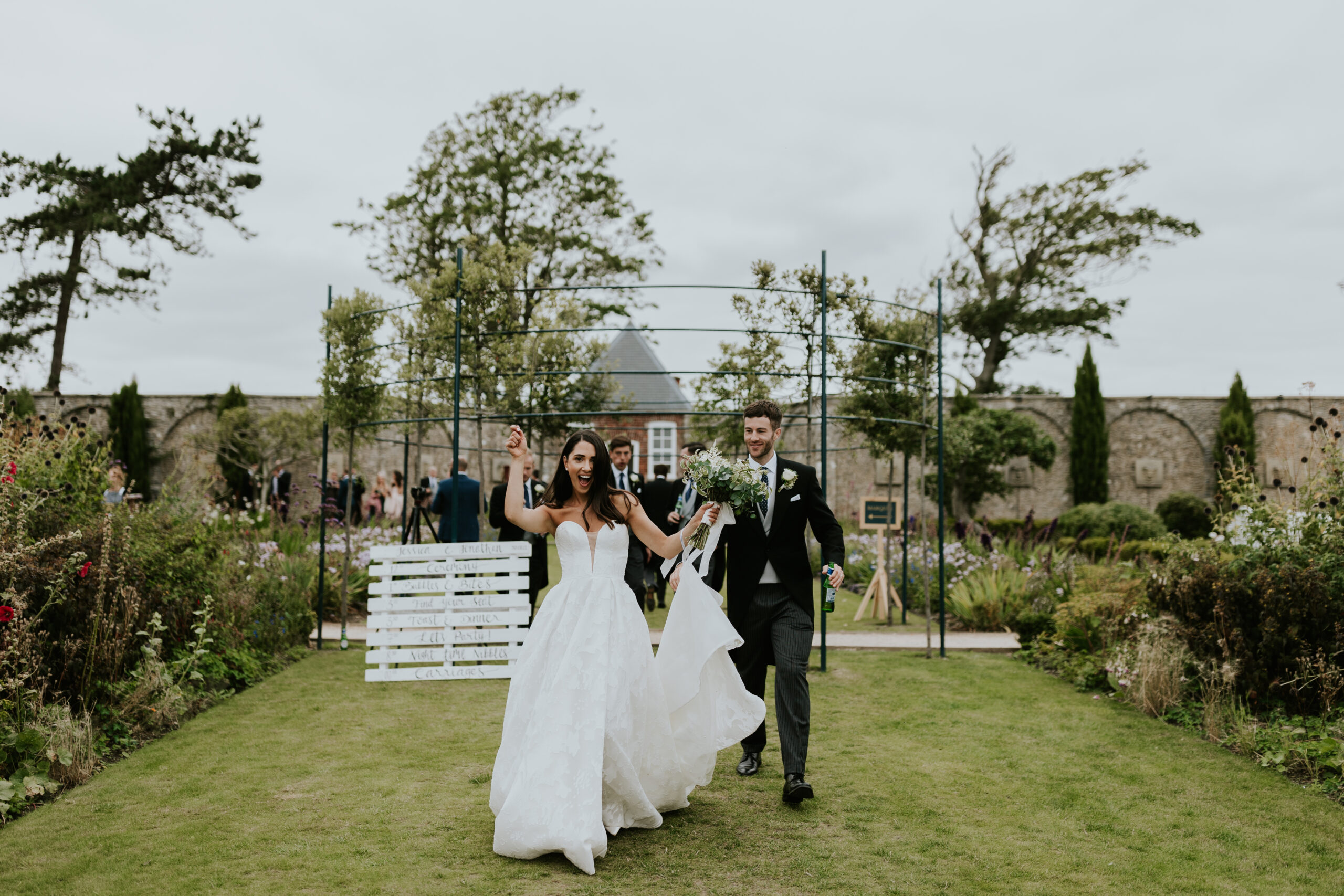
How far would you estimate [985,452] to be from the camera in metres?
21.4

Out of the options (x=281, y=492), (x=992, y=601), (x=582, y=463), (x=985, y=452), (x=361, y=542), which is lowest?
(x=992, y=601)

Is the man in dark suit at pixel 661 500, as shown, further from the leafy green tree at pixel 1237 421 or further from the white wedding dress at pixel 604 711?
the leafy green tree at pixel 1237 421

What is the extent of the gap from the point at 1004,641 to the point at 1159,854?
5896 millimetres

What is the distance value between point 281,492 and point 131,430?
284 inches

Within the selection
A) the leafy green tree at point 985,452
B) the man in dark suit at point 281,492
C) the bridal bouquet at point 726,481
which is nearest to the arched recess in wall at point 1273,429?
the leafy green tree at point 985,452

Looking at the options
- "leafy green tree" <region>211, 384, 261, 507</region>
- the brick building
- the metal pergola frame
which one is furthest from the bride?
"leafy green tree" <region>211, 384, 261, 507</region>

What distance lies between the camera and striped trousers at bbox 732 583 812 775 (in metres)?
4.62

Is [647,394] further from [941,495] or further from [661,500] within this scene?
[661,500]

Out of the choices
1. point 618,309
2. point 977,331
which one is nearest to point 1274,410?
point 977,331

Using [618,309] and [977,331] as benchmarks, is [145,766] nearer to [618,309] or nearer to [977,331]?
[618,309]

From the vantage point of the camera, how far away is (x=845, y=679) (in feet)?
26.2

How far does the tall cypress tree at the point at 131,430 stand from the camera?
25094mm

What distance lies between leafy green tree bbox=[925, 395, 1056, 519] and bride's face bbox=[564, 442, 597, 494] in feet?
55.9

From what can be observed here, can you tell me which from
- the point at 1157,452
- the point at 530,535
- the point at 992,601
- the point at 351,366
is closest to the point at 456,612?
the point at 530,535
